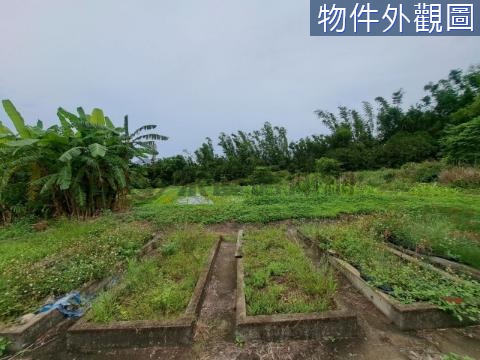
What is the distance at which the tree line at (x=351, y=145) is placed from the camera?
77.2 feet

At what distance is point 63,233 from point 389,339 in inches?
280

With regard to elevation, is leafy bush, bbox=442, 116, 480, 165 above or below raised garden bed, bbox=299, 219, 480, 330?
above

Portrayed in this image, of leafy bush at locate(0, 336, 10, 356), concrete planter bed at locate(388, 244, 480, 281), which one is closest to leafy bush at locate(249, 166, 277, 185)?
concrete planter bed at locate(388, 244, 480, 281)

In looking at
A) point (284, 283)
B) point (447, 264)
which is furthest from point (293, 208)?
point (284, 283)

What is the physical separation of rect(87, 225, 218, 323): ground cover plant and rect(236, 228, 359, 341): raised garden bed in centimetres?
76

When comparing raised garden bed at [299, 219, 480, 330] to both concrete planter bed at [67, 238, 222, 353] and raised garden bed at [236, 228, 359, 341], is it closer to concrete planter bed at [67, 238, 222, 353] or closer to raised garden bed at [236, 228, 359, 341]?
raised garden bed at [236, 228, 359, 341]

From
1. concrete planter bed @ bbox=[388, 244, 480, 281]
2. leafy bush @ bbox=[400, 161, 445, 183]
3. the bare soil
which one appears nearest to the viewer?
Answer: the bare soil

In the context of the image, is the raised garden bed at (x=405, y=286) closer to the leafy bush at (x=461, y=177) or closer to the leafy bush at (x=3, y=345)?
the leafy bush at (x=3, y=345)

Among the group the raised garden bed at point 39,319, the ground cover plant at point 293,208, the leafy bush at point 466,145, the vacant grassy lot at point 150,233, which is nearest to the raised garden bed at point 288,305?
the vacant grassy lot at point 150,233

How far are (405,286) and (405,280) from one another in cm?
11

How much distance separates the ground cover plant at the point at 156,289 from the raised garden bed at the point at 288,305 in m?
0.76

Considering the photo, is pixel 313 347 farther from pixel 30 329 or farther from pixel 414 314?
pixel 30 329

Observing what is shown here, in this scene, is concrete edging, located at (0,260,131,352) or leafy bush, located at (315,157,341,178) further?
leafy bush, located at (315,157,341,178)

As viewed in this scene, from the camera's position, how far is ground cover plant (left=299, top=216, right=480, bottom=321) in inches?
109
